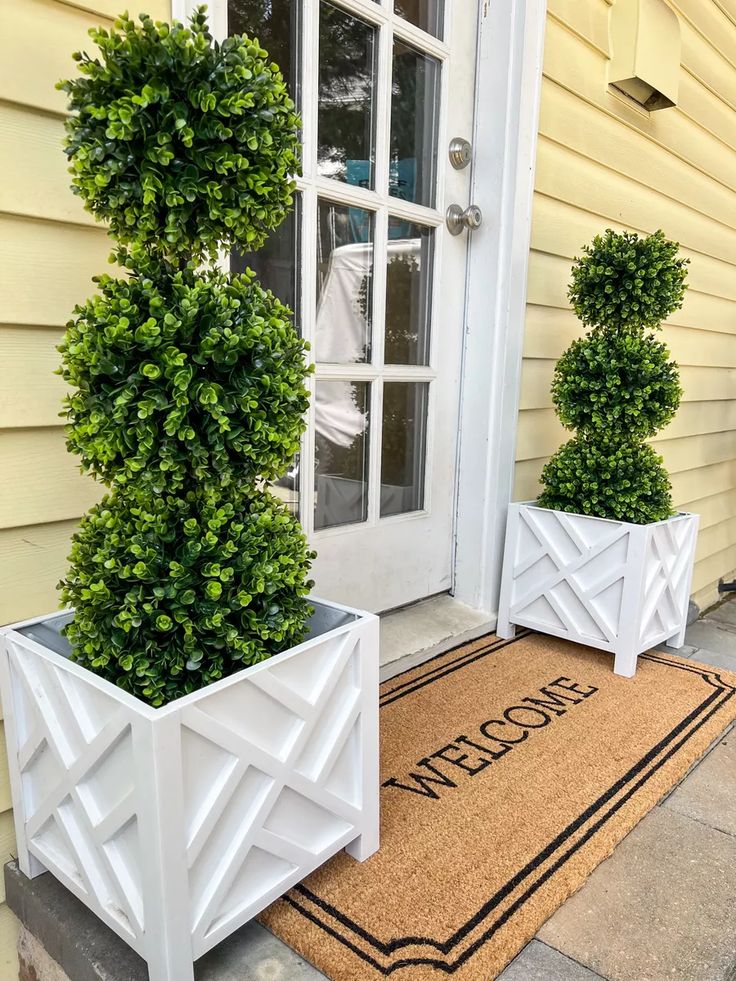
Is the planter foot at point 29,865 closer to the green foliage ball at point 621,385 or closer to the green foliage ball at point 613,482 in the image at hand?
the green foliage ball at point 613,482

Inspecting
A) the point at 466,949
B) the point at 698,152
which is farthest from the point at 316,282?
the point at 698,152

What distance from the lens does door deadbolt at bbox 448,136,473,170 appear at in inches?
77.0

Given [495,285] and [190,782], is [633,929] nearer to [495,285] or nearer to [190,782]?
[190,782]

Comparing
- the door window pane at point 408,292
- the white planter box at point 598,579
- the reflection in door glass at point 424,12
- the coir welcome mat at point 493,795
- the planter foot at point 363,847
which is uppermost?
the reflection in door glass at point 424,12

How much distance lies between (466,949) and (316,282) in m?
1.39

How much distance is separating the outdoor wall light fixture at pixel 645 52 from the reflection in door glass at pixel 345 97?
1009mm

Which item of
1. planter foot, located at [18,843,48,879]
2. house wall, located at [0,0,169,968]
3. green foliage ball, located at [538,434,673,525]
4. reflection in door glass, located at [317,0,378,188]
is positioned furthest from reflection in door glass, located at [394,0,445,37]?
planter foot, located at [18,843,48,879]

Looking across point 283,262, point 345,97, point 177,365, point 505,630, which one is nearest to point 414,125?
point 345,97

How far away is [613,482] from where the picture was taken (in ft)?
6.45

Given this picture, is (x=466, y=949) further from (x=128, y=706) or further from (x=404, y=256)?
(x=404, y=256)

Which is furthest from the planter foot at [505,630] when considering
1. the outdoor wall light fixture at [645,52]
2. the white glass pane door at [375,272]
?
the outdoor wall light fixture at [645,52]

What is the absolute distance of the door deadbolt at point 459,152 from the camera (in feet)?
6.42

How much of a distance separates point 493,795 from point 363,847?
0.32 m

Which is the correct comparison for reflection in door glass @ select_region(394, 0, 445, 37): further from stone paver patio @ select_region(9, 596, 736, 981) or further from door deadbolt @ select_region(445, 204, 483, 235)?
stone paver patio @ select_region(9, 596, 736, 981)
